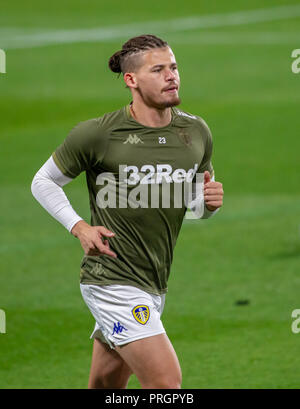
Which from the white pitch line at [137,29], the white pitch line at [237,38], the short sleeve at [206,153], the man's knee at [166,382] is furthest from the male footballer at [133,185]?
the white pitch line at [237,38]

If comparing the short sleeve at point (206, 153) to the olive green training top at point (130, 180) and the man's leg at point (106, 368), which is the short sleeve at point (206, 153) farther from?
the man's leg at point (106, 368)

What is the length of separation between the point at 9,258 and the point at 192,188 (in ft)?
25.1

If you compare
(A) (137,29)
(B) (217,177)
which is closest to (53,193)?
(B) (217,177)

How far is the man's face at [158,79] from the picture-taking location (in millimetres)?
6809

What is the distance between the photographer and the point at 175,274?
13.6 meters

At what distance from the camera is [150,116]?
700 cm

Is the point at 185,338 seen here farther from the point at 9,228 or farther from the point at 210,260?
the point at 9,228

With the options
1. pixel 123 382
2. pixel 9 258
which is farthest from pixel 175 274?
pixel 123 382

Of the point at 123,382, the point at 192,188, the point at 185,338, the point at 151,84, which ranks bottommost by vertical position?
the point at 185,338

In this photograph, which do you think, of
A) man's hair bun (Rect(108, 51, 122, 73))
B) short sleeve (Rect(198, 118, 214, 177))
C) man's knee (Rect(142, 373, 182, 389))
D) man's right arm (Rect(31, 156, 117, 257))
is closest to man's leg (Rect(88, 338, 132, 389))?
man's knee (Rect(142, 373, 182, 389))

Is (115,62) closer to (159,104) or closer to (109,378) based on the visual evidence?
(159,104)

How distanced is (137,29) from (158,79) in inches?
1154

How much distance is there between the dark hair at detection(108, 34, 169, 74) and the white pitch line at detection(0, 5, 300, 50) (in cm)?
2693

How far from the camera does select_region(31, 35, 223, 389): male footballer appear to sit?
6859 mm
